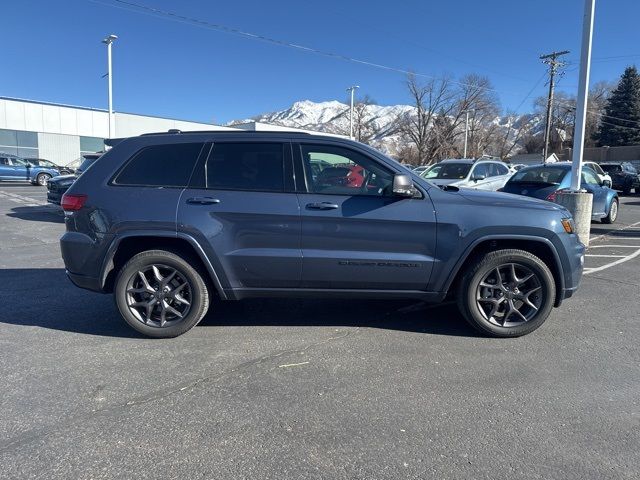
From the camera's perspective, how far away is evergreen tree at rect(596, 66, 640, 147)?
60062 mm

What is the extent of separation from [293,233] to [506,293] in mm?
2044

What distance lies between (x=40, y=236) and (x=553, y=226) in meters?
10.3

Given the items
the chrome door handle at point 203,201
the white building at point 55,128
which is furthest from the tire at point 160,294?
the white building at point 55,128

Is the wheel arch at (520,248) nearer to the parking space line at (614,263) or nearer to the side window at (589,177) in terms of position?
the parking space line at (614,263)

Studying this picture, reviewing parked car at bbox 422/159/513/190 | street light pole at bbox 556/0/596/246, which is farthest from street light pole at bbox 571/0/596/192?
parked car at bbox 422/159/513/190

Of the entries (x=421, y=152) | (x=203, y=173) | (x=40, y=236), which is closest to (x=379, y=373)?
(x=203, y=173)

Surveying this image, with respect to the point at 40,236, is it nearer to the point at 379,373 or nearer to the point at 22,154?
the point at 379,373

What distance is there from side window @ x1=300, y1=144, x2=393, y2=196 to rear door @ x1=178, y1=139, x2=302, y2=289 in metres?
0.20

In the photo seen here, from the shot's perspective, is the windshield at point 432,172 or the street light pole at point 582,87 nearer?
the street light pole at point 582,87

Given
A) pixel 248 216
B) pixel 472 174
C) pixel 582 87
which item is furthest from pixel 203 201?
pixel 472 174

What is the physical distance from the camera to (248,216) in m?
4.17

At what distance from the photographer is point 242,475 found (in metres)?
2.48

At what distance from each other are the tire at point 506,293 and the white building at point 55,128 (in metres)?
37.2

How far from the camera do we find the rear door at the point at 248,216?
4176mm
